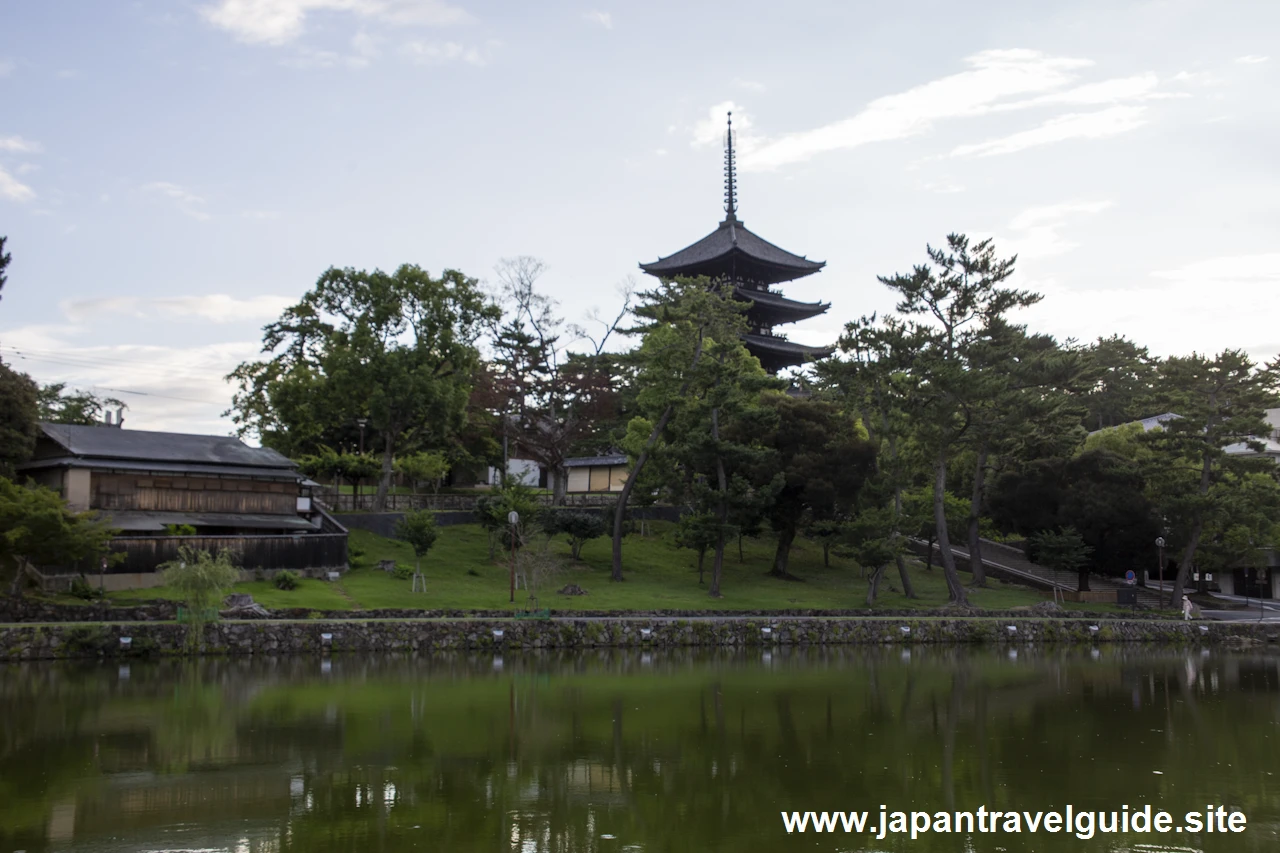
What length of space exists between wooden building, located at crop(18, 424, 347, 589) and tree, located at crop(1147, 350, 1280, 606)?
32.1 m

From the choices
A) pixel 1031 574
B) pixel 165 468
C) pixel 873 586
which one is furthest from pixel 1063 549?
pixel 165 468

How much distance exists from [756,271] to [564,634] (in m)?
44.2

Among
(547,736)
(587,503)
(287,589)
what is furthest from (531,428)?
(547,736)

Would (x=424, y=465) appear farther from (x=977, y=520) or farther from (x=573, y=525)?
(x=977, y=520)

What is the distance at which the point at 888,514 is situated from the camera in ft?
131

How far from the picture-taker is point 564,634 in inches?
1286

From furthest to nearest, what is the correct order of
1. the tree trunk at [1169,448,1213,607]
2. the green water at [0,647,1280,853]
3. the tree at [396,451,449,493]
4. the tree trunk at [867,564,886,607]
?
the tree at [396,451,449,493], the tree trunk at [1169,448,1213,607], the tree trunk at [867,564,886,607], the green water at [0,647,1280,853]

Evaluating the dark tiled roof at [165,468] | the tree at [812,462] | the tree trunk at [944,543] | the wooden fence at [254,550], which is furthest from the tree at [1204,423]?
the dark tiled roof at [165,468]

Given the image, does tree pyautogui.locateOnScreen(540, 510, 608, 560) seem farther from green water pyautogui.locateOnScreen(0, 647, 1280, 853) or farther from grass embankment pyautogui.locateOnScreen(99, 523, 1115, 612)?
green water pyautogui.locateOnScreen(0, 647, 1280, 853)

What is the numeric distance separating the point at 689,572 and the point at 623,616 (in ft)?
38.6

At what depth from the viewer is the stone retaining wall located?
91.6 feet

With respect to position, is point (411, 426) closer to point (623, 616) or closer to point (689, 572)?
point (689, 572)

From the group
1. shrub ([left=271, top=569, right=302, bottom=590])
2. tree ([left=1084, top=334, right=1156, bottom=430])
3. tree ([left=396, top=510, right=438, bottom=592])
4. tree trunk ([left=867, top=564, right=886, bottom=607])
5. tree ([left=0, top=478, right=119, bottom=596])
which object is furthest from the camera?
tree ([left=1084, top=334, right=1156, bottom=430])

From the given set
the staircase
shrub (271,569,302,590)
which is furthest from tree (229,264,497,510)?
the staircase
